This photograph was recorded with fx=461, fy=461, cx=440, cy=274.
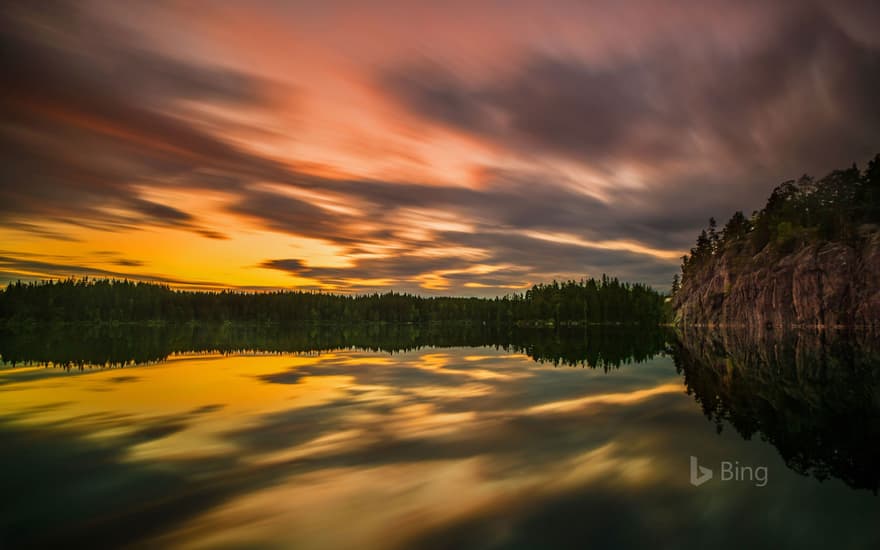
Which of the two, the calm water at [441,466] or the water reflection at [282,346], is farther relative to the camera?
the water reflection at [282,346]

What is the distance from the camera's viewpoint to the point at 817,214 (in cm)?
12738

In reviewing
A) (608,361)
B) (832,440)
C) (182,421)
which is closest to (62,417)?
(182,421)

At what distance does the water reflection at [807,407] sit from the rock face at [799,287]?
79.0 metres

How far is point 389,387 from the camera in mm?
30438

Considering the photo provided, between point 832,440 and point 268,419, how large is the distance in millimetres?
22516

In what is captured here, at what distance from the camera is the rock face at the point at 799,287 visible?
102 metres

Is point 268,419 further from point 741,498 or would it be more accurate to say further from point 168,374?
point 168,374

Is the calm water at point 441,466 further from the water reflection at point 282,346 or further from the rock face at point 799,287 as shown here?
the rock face at point 799,287

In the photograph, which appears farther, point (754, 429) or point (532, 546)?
point (754, 429)

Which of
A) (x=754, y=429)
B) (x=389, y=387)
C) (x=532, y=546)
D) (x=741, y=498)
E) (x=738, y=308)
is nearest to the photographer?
(x=532, y=546)

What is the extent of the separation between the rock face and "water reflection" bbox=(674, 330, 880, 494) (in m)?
79.0

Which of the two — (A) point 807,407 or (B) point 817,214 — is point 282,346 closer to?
(A) point 807,407

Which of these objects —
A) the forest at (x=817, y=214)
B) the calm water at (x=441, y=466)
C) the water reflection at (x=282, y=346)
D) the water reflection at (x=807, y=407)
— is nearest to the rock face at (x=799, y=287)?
the forest at (x=817, y=214)

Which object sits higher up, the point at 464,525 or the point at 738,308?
the point at 738,308
